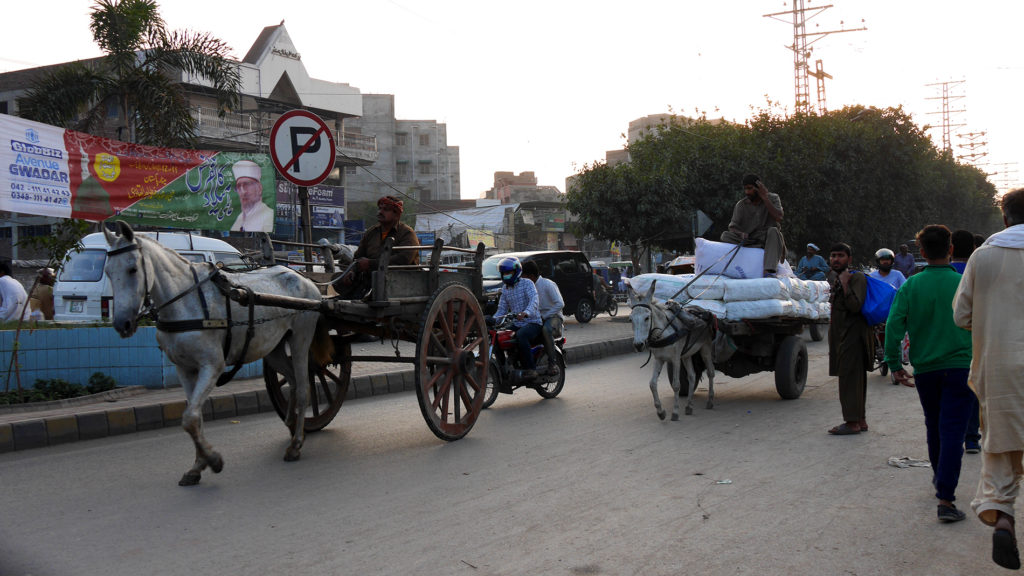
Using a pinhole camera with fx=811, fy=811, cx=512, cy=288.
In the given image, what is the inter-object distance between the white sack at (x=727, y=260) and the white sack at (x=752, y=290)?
337 mm

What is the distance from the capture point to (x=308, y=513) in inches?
198

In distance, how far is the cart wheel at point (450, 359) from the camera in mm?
6781

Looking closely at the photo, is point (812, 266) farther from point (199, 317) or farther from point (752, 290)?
point (199, 317)

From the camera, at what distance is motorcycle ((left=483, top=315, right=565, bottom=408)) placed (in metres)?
9.42

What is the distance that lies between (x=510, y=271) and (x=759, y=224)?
9.83 ft

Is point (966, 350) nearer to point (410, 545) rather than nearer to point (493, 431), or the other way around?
point (410, 545)

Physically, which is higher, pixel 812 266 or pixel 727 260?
pixel 727 260

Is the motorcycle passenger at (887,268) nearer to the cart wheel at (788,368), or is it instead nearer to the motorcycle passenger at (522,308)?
the cart wheel at (788,368)

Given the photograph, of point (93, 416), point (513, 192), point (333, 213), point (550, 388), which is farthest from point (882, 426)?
point (513, 192)

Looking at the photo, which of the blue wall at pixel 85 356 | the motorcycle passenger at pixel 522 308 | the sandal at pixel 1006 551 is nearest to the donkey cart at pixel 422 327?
the motorcycle passenger at pixel 522 308

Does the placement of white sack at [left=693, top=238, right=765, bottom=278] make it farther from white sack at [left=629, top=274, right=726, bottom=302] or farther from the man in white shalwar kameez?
the man in white shalwar kameez

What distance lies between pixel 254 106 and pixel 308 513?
106 ft

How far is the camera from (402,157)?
6856 centimetres

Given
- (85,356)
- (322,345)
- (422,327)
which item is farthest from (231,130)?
(422,327)
